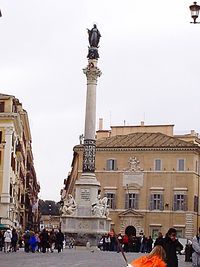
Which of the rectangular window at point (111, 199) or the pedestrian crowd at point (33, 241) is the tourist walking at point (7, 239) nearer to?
the pedestrian crowd at point (33, 241)

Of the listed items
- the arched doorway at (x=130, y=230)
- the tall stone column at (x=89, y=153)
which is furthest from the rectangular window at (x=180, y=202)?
the tall stone column at (x=89, y=153)

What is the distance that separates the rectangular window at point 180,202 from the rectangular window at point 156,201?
Answer: 5.18 ft

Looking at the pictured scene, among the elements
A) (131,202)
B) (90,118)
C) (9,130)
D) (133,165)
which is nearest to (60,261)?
(90,118)

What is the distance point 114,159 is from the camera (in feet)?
259

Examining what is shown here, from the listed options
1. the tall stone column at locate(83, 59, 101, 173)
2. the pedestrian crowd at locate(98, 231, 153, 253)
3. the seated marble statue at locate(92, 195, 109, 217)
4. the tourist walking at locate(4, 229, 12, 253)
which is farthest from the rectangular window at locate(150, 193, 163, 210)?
the tourist walking at locate(4, 229, 12, 253)

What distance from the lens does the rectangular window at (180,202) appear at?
74438 millimetres

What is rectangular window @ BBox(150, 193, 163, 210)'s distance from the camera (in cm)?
7550

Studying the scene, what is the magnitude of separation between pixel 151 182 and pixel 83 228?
28.6 meters

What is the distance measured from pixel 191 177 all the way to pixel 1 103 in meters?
21.7

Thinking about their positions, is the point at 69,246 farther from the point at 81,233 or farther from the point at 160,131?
the point at 160,131

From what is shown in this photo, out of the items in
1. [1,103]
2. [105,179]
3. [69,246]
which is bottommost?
[69,246]

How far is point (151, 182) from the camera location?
77.0 meters

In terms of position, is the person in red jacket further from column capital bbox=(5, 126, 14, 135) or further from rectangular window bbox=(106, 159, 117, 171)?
rectangular window bbox=(106, 159, 117, 171)

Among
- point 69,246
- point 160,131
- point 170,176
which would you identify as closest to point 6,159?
point 69,246
